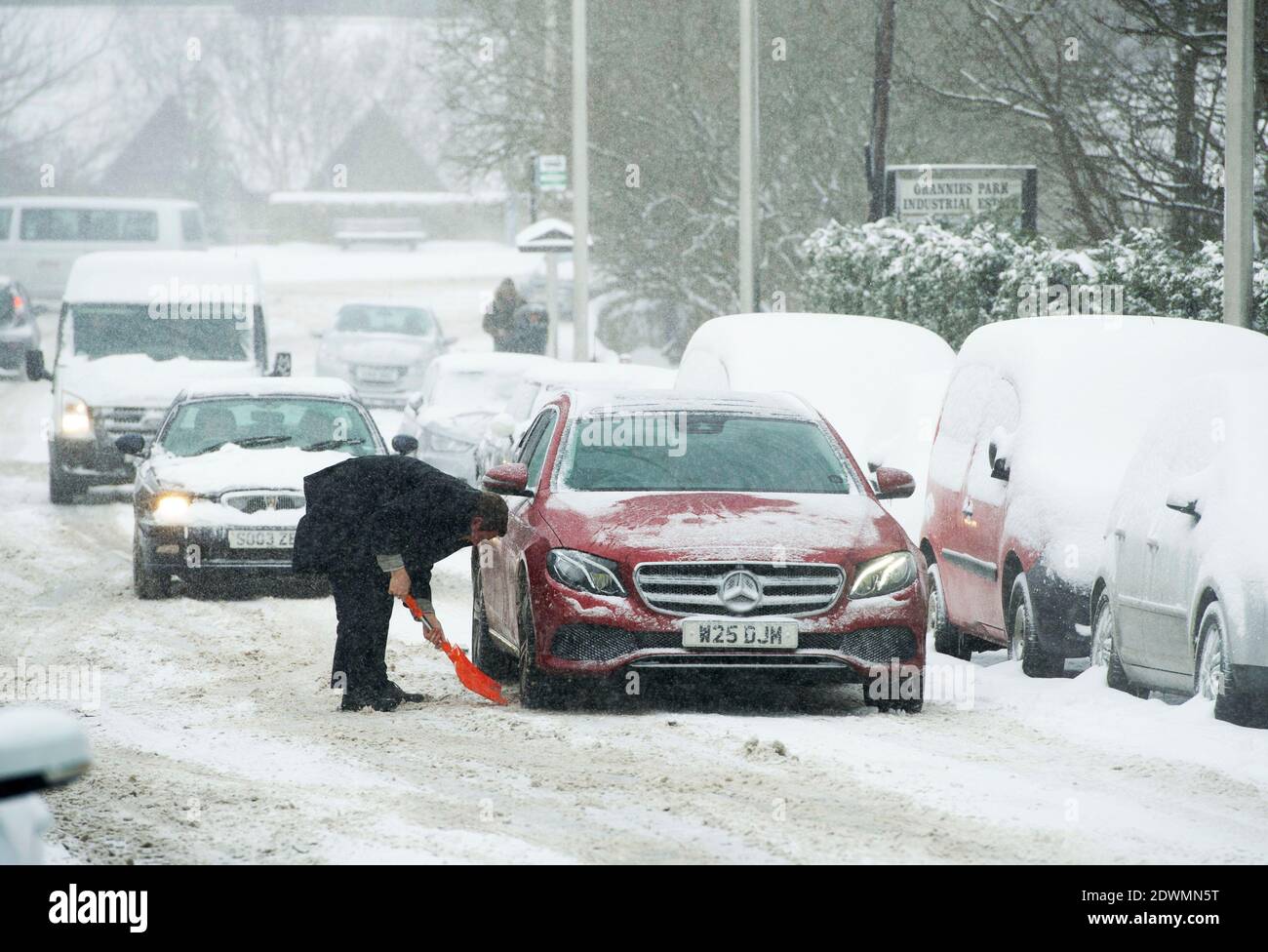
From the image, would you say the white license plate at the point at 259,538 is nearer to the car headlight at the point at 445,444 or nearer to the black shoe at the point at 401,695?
the black shoe at the point at 401,695

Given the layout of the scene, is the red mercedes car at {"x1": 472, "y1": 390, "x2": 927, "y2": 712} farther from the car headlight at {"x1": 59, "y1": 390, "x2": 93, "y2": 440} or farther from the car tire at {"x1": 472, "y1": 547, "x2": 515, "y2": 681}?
the car headlight at {"x1": 59, "y1": 390, "x2": 93, "y2": 440}

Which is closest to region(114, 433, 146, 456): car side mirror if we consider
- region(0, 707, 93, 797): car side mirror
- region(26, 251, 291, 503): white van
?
region(26, 251, 291, 503): white van

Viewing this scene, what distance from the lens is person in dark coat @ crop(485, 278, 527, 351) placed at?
31250 mm

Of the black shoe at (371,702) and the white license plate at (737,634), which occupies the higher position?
the white license plate at (737,634)

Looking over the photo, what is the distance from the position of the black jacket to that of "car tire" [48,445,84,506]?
41.4ft

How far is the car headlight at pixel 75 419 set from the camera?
74.1 feet

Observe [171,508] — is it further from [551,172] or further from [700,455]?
[551,172]

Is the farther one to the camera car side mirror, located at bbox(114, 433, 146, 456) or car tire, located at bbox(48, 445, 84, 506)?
car tire, located at bbox(48, 445, 84, 506)

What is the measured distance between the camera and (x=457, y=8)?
40.2 m

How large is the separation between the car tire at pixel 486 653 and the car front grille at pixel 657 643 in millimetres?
1660

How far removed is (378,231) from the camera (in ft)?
250

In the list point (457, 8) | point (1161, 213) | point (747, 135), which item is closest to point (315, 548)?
point (747, 135)

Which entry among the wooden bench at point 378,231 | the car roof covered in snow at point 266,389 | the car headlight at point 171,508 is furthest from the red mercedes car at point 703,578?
the wooden bench at point 378,231

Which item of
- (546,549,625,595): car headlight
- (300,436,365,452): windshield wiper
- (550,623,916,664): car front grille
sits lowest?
(550,623,916,664): car front grille
